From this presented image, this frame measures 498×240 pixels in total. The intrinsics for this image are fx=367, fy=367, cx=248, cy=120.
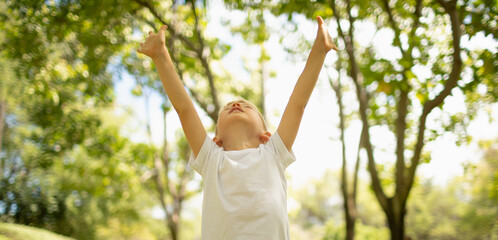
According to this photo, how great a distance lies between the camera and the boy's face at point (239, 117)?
6.41 ft

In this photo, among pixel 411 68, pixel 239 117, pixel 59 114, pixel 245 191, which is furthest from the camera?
pixel 59 114

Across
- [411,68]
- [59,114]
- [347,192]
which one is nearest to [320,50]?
[411,68]

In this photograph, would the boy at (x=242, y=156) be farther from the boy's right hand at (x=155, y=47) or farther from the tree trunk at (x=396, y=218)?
the tree trunk at (x=396, y=218)

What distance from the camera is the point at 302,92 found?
1860mm

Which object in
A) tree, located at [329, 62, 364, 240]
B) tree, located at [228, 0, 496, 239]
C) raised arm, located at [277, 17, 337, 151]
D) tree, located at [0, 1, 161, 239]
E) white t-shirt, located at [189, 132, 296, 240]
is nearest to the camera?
white t-shirt, located at [189, 132, 296, 240]

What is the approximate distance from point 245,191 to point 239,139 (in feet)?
1.18

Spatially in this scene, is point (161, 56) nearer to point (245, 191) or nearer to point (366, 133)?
point (245, 191)

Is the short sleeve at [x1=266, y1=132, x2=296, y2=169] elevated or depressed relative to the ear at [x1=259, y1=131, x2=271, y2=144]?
depressed

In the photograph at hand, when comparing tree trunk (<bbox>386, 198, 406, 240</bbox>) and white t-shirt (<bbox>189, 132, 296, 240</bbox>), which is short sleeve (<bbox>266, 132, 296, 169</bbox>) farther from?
tree trunk (<bbox>386, 198, 406, 240</bbox>)

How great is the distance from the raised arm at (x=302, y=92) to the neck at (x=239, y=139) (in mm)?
172

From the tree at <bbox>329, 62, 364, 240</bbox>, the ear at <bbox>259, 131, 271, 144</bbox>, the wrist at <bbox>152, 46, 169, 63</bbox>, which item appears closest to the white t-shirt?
the ear at <bbox>259, 131, 271, 144</bbox>

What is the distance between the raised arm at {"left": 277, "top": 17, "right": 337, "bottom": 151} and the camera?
1.86m

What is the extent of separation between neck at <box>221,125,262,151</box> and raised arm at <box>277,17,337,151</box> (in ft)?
0.57

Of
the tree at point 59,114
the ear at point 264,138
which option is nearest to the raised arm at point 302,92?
the ear at point 264,138
